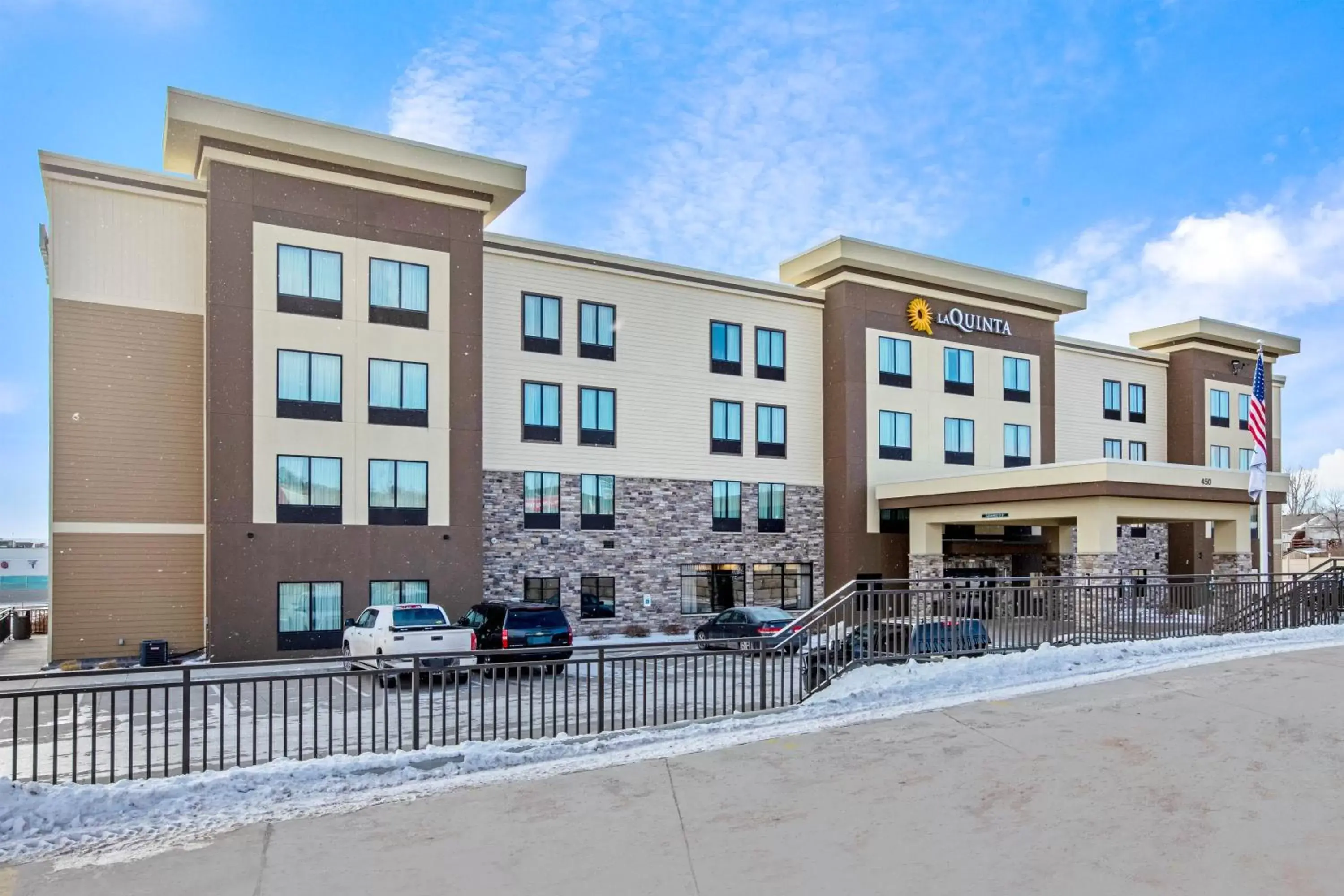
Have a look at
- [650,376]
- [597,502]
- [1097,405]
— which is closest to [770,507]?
[650,376]

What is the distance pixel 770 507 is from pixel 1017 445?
1221cm

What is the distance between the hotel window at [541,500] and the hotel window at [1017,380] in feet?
65.6

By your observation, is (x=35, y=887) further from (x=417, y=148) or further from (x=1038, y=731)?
(x=417, y=148)

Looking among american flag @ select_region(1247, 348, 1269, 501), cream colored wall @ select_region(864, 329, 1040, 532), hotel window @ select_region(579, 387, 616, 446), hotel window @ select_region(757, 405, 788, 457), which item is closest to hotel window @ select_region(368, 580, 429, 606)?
hotel window @ select_region(579, 387, 616, 446)

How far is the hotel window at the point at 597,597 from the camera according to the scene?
102 feet

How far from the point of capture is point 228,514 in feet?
82.1

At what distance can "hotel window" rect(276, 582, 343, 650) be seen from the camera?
83.7 ft

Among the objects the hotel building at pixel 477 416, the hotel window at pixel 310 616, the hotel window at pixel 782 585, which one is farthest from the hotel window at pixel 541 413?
the hotel window at pixel 782 585

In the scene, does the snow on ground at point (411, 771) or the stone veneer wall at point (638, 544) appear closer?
the snow on ground at point (411, 771)

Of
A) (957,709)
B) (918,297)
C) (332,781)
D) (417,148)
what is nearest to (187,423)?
(417,148)

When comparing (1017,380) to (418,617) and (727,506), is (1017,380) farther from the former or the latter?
(418,617)

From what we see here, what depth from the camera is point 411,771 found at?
916 centimetres

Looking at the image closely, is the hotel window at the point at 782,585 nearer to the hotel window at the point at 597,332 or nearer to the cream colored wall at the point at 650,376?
the cream colored wall at the point at 650,376

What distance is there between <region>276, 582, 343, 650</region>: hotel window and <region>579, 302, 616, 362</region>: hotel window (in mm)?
10776
